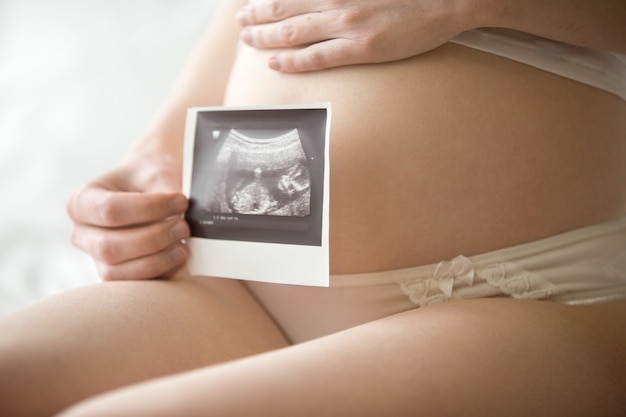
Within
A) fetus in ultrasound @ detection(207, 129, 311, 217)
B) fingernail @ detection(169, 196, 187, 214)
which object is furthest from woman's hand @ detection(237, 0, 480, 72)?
fingernail @ detection(169, 196, 187, 214)

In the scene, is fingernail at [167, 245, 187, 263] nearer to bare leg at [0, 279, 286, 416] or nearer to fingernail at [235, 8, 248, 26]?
bare leg at [0, 279, 286, 416]

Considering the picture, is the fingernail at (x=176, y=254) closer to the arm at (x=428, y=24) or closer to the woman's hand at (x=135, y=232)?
the woman's hand at (x=135, y=232)

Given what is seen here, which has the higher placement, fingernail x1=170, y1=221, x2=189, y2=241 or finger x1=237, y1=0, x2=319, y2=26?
finger x1=237, y1=0, x2=319, y2=26

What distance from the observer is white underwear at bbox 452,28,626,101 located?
68 cm

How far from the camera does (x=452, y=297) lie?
0.68 metres

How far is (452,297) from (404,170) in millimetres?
173

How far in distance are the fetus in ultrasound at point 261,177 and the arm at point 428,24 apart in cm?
12

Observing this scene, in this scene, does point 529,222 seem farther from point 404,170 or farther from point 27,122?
point 27,122

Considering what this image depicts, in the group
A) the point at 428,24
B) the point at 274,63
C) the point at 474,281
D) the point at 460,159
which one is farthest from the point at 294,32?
the point at 474,281

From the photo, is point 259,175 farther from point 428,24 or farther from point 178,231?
point 428,24

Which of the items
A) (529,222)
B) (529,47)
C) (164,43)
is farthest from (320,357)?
(164,43)

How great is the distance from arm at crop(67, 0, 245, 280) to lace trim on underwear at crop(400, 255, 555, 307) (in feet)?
1.13

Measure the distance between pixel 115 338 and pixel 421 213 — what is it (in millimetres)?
395

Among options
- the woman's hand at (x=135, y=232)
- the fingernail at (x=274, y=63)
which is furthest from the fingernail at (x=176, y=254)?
the fingernail at (x=274, y=63)
